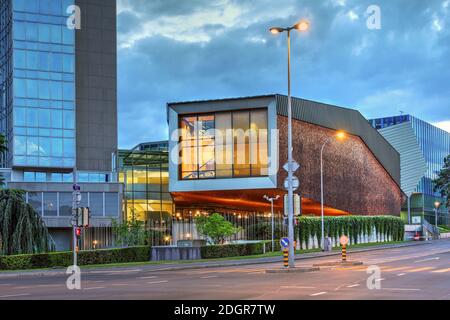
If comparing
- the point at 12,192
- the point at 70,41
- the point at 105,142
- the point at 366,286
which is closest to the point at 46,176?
the point at 105,142

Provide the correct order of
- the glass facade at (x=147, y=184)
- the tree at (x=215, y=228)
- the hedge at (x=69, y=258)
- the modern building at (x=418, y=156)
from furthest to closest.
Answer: the modern building at (x=418, y=156)
the glass facade at (x=147, y=184)
the tree at (x=215, y=228)
the hedge at (x=69, y=258)

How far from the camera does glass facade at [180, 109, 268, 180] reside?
206 feet

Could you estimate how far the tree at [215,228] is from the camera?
172ft

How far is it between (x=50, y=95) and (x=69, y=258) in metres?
52.9

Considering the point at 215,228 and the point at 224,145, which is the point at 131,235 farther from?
the point at 224,145

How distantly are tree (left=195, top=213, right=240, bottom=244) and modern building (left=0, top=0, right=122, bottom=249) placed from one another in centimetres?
3537

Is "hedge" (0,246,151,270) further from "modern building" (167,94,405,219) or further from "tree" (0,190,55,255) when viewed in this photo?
"modern building" (167,94,405,219)

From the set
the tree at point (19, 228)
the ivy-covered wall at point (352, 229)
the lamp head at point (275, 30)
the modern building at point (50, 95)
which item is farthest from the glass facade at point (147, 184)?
the lamp head at point (275, 30)

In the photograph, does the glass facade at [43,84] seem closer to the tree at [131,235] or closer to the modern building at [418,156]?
the tree at [131,235]

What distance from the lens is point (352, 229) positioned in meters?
71.4

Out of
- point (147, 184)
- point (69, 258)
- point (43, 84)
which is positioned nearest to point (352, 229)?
point (147, 184)

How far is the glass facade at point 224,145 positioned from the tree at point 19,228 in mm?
21808

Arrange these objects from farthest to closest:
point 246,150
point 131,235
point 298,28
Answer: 1. point 246,150
2. point 131,235
3. point 298,28
